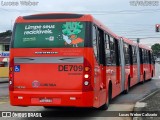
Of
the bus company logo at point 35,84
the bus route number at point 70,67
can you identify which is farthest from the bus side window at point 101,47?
the bus company logo at point 35,84

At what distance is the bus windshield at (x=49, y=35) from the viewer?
1153 cm

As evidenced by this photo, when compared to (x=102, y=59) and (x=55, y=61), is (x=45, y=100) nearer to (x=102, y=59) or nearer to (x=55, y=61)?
(x=55, y=61)

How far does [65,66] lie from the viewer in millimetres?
11367

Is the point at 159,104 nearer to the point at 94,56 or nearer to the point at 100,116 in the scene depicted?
the point at 100,116

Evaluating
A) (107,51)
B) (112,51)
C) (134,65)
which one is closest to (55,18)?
(107,51)

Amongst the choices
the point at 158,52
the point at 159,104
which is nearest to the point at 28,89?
the point at 159,104

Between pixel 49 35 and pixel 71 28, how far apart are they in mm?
642

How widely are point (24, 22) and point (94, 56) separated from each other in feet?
7.33

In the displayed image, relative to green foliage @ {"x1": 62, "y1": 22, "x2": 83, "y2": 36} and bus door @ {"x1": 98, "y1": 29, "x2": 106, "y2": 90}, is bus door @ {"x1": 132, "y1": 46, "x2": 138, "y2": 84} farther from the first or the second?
green foliage @ {"x1": 62, "y1": 22, "x2": 83, "y2": 36}

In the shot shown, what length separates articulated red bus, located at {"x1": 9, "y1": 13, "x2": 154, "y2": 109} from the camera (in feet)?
36.7

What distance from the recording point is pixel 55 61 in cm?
1144

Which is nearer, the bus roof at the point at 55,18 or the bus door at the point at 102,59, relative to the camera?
the bus roof at the point at 55,18

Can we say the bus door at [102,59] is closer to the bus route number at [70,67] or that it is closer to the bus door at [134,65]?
the bus route number at [70,67]

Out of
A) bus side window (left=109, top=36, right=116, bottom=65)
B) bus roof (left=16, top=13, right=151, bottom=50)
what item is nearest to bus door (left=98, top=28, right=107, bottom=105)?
bus roof (left=16, top=13, right=151, bottom=50)
